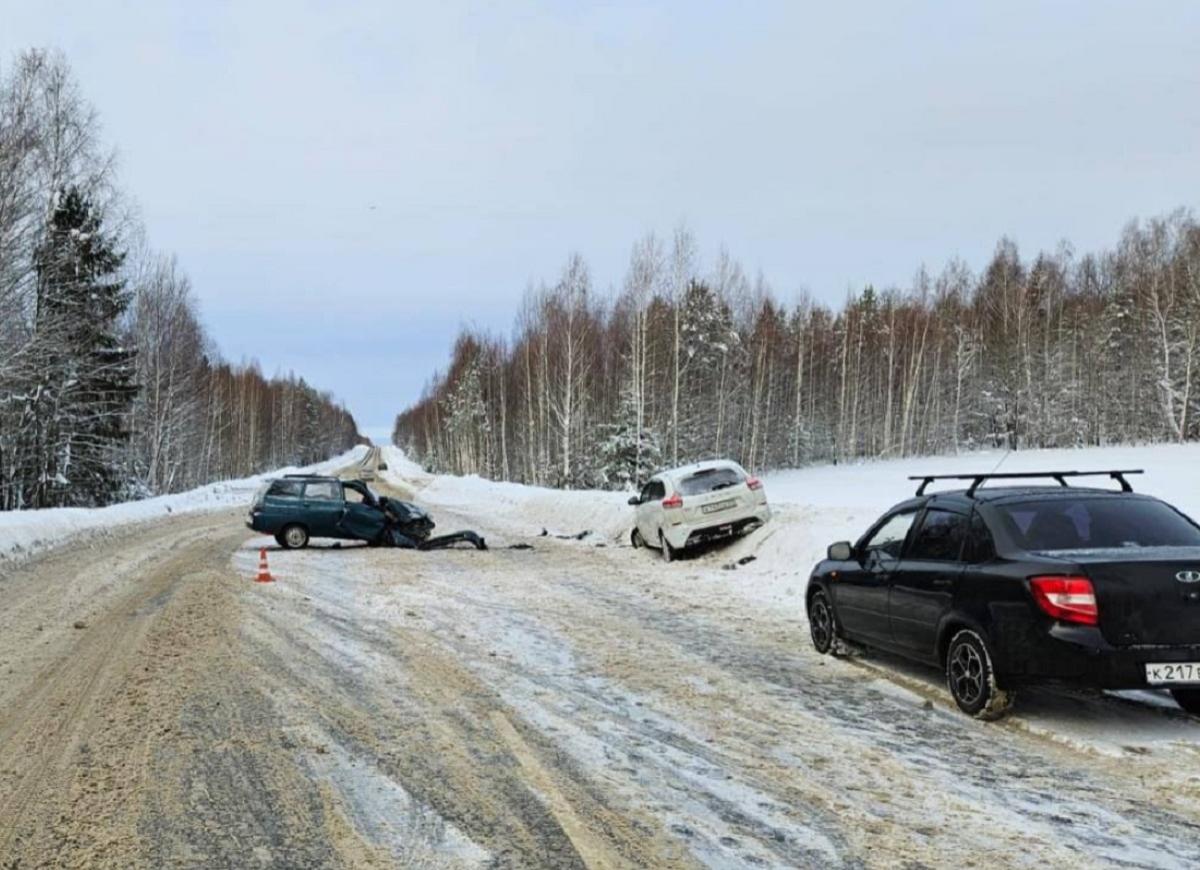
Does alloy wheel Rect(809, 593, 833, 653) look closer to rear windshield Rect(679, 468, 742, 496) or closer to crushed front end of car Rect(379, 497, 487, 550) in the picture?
rear windshield Rect(679, 468, 742, 496)

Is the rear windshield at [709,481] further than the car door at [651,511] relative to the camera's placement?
No

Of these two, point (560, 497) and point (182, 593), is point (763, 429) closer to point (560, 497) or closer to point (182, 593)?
point (560, 497)

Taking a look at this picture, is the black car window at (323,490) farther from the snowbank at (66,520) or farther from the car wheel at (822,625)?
the car wheel at (822,625)

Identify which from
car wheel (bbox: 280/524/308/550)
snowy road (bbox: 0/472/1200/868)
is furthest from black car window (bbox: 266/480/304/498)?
snowy road (bbox: 0/472/1200/868)

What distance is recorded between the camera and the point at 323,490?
20250 millimetres

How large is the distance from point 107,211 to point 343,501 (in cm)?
1947

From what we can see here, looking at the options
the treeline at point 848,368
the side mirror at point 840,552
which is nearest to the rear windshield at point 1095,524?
the side mirror at point 840,552

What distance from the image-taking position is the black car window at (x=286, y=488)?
19.8m

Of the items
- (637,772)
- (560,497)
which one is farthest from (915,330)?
(637,772)

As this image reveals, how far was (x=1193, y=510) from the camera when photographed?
→ 16781mm

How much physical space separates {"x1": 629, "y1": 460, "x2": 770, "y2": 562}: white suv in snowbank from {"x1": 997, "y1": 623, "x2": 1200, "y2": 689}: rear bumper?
36.5 feet

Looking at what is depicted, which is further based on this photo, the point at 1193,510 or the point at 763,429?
the point at 763,429

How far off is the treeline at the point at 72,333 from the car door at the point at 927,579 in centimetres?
2311

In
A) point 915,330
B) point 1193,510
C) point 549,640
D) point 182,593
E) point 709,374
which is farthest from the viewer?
point 915,330
